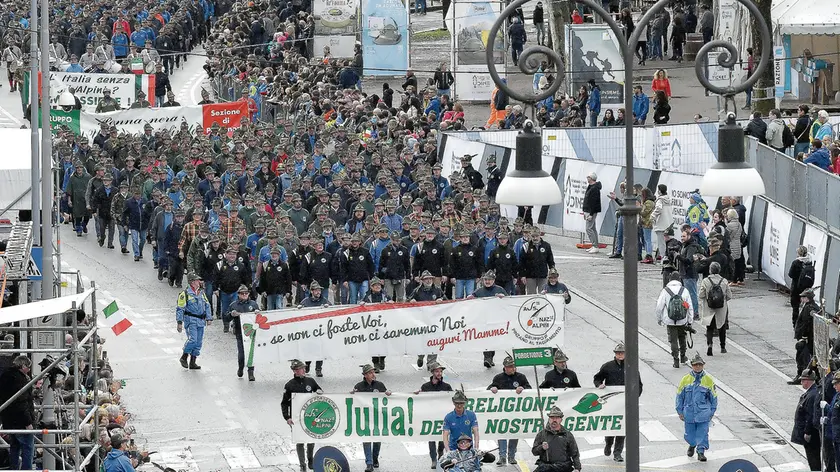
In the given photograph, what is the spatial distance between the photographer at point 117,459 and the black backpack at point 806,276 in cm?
1252

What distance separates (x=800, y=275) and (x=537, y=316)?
4.46m

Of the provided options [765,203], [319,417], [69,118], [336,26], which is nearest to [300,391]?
[319,417]

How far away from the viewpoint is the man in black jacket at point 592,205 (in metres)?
33.9

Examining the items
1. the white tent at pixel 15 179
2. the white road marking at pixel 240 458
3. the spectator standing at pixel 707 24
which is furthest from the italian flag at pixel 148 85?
the white road marking at pixel 240 458

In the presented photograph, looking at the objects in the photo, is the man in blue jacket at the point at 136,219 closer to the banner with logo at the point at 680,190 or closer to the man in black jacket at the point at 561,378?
the banner with logo at the point at 680,190

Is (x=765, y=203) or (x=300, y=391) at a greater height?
(x=765, y=203)

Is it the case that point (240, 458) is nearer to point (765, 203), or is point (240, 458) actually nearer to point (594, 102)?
point (765, 203)

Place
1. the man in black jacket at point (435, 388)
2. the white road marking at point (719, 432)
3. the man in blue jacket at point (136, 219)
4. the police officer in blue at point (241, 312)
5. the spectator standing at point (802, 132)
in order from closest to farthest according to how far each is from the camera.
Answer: the man in black jacket at point (435, 388) < the white road marking at point (719, 432) < the police officer in blue at point (241, 312) < the man in blue jacket at point (136, 219) < the spectator standing at point (802, 132)

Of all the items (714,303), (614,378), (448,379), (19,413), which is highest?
(714,303)

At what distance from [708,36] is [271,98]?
12.6 meters

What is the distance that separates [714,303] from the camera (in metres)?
26.7

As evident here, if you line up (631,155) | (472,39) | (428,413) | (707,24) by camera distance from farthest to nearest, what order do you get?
(707,24) < (472,39) < (428,413) < (631,155)

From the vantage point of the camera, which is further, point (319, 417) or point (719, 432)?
point (719, 432)

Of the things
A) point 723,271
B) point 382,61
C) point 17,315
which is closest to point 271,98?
point 382,61
